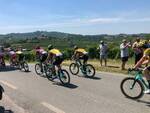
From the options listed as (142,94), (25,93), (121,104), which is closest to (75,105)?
(121,104)

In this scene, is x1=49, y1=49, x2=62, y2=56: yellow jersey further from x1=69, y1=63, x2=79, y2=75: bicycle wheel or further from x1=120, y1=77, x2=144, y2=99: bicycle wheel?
x1=120, y1=77, x2=144, y2=99: bicycle wheel

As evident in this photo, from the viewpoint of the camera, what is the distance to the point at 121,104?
10.3 metres

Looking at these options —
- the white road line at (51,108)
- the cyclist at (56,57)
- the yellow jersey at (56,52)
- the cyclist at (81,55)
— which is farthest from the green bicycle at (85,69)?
the white road line at (51,108)

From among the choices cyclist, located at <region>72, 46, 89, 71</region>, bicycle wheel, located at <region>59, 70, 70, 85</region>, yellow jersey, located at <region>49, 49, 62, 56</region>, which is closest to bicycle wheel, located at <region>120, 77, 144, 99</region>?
bicycle wheel, located at <region>59, 70, 70, 85</region>

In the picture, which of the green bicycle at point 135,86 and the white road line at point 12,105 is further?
the green bicycle at point 135,86

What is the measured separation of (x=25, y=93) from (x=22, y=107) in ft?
9.24

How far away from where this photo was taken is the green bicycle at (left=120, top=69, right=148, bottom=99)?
36.2ft

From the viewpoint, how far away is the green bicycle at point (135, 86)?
11.0 m

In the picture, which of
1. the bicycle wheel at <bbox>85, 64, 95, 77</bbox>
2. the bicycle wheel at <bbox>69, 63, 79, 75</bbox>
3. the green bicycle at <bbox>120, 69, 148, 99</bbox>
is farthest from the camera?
the bicycle wheel at <bbox>69, 63, 79, 75</bbox>

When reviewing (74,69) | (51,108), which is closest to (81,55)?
(74,69)

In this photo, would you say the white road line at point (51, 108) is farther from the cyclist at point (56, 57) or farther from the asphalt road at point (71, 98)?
the cyclist at point (56, 57)

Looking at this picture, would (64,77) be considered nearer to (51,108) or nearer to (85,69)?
(85,69)

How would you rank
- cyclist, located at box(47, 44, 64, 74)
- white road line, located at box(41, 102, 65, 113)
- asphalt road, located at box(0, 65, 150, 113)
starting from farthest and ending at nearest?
1. cyclist, located at box(47, 44, 64, 74)
2. asphalt road, located at box(0, 65, 150, 113)
3. white road line, located at box(41, 102, 65, 113)

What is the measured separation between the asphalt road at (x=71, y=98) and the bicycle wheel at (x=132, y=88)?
0.20 meters
